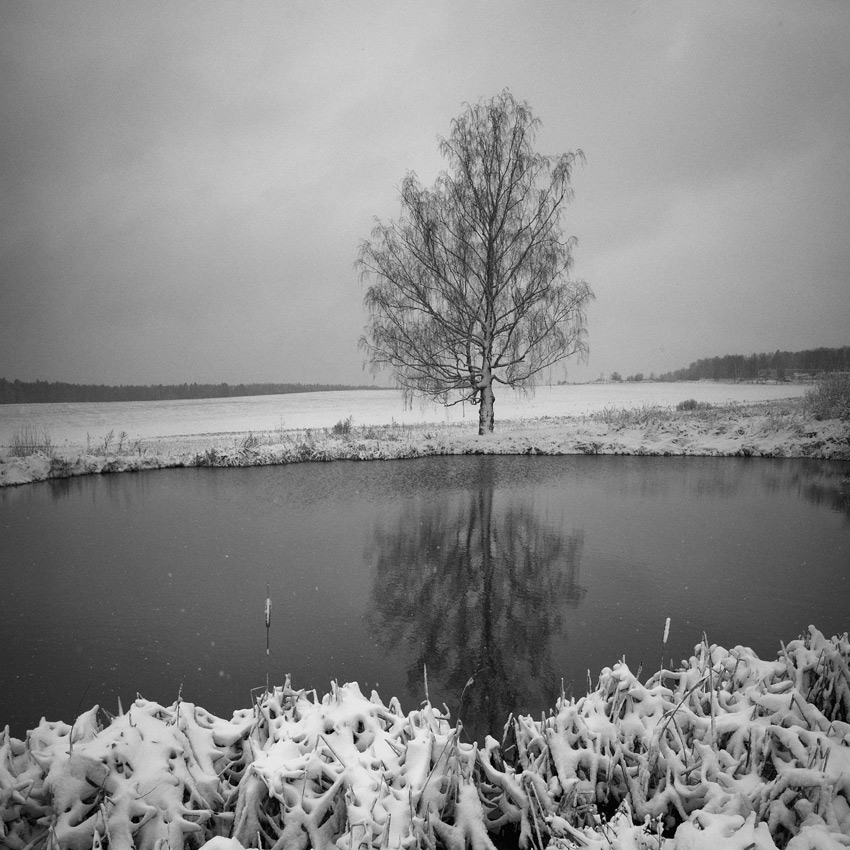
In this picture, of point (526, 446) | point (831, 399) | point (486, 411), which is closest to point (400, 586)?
point (526, 446)

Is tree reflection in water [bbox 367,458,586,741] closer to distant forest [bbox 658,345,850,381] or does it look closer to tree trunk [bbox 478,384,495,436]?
tree trunk [bbox 478,384,495,436]

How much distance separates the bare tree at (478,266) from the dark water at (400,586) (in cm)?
851

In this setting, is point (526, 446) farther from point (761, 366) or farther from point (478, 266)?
point (761, 366)

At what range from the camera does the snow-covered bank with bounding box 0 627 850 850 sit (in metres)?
2.24

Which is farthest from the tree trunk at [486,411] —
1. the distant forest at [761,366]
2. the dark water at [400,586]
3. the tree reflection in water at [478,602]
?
the distant forest at [761,366]

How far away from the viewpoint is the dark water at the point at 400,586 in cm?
432

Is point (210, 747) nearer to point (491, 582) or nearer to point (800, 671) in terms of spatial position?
point (800, 671)

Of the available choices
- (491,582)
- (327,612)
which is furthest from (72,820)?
(491,582)

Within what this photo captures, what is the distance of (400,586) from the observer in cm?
639

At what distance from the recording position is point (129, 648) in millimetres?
4844

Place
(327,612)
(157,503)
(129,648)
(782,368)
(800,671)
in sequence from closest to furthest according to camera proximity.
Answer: (800,671) → (129,648) → (327,612) → (157,503) → (782,368)

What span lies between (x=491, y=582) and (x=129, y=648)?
4078 mm

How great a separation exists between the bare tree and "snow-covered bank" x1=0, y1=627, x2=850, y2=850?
16859 mm

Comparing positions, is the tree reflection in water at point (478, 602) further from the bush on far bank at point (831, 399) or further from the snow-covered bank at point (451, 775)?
the bush on far bank at point (831, 399)
